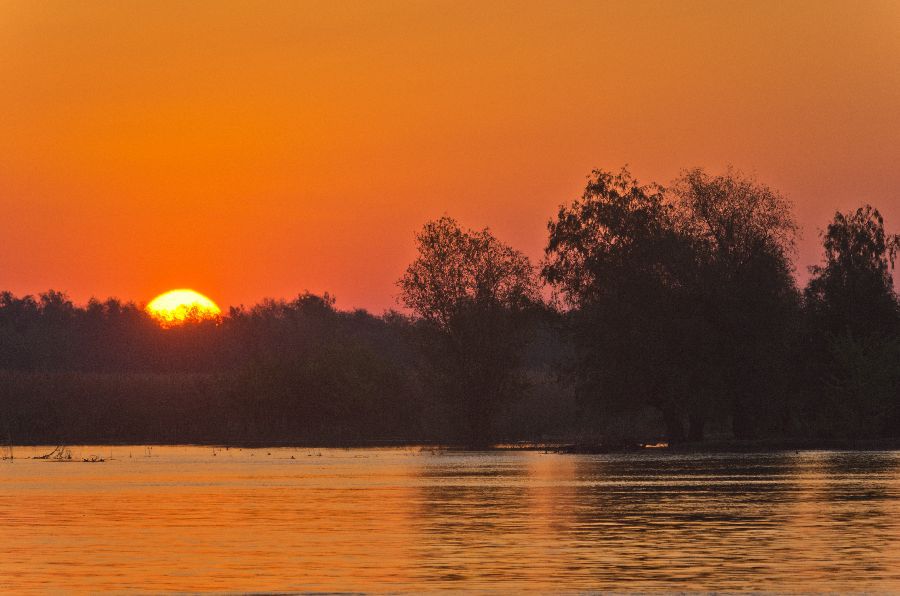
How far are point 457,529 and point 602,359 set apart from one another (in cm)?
5926

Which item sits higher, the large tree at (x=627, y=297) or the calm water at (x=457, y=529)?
the large tree at (x=627, y=297)

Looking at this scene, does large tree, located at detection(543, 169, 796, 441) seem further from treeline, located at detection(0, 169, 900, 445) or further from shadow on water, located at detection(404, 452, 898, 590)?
shadow on water, located at detection(404, 452, 898, 590)

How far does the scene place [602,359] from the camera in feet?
320

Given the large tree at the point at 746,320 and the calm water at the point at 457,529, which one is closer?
the calm water at the point at 457,529

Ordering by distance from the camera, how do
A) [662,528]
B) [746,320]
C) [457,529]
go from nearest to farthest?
1. [662,528]
2. [457,529]
3. [746,320]

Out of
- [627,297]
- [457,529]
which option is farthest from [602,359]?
[457,529]

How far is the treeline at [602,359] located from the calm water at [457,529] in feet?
79.8

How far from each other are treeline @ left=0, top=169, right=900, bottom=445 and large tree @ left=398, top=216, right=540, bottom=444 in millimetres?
130

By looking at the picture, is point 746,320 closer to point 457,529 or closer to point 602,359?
point 602,359

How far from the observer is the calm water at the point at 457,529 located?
28.8m

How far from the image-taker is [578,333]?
9988 centimetres

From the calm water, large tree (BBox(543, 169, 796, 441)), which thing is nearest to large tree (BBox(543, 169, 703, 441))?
large tree (BBox(543, 169, 796, 441))

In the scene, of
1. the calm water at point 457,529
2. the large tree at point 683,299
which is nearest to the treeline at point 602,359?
the large tree at point 683,299

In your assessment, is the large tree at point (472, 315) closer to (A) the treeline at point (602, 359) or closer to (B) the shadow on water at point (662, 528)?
(A) the treeline at point (602, 359)
